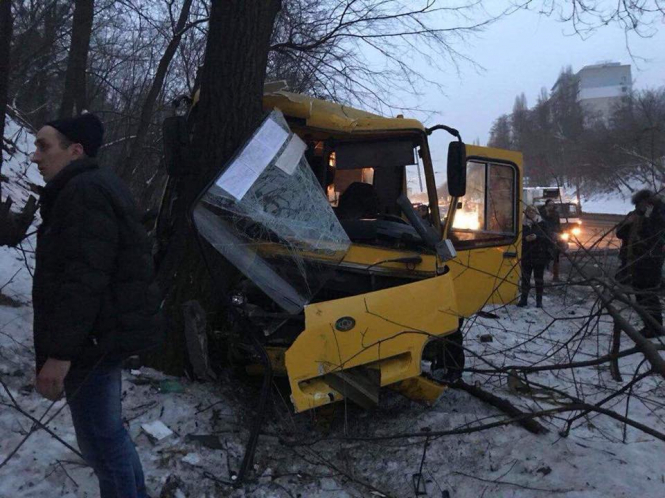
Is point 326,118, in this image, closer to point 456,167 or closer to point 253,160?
point 456,167

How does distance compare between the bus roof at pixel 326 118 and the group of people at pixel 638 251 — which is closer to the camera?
the group of people at pixel 638 251

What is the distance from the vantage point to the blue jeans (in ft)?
7.57

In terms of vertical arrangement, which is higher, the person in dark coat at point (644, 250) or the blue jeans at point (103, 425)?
the person in dark coat at point (644, 250)

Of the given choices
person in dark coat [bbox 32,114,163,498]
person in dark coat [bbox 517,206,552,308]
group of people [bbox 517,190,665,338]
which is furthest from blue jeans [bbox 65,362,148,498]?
person in dark coat [bbox 517,206,552,308]

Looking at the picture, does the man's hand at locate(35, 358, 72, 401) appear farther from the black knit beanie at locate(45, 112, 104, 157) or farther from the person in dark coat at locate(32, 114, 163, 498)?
the black knit beanie at locate(45, 112, 104, 157)

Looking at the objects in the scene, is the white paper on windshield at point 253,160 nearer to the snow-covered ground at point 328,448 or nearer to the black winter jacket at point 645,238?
the snow-covered ground at point 328,448

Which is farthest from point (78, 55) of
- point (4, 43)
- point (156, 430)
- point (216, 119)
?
point (156, 430)

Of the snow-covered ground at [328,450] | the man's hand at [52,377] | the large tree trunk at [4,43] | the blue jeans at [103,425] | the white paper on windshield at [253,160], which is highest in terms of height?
the large tree trunk at [4,43]

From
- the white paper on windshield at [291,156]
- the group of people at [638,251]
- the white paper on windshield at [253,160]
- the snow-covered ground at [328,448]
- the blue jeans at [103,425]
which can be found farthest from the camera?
the white paper on windshield at [291,156]

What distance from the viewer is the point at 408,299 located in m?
3.70

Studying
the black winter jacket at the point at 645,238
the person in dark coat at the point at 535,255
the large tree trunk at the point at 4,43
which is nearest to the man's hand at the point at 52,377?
the large tree trunk at the point at 4,43

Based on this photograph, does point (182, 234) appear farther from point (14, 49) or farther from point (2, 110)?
point (14, 49)

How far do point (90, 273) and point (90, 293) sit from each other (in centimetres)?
8

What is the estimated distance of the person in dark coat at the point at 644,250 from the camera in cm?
362
